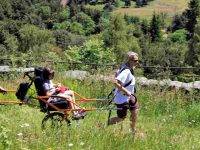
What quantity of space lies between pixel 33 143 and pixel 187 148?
229cm

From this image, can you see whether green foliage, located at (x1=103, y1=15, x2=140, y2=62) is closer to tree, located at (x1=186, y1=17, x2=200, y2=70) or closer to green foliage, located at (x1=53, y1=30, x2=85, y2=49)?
green foliage, located at (x1=53, y1=30, x2=85, y2=49)

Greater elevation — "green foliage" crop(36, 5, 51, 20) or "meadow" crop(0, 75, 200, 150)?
"meadow" crop(0, 75, 200, 150)

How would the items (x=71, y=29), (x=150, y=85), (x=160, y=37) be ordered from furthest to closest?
(x=71, y=29) → (x=160, y=37) → (x=150, y=85)

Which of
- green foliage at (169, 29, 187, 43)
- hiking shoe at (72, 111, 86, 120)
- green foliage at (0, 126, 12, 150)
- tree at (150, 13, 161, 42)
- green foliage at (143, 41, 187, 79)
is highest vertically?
green foliage at (0, 126, 12, 150)

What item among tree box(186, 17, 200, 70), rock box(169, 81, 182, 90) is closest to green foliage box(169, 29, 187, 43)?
tree box(186, 17, 200, 70)

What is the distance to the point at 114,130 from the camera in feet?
26.0

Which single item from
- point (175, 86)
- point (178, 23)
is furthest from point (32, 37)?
point (175, 86)

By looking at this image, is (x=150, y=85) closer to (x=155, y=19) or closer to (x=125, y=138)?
(x=125, y=138)

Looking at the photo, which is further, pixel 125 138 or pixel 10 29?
pixel 10 29

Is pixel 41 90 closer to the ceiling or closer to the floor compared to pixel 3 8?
closer to the ceiling

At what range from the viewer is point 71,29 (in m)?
150

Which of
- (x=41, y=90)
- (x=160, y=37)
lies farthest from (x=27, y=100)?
(x=160, y=37)

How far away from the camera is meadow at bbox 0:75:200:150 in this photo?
675 cm

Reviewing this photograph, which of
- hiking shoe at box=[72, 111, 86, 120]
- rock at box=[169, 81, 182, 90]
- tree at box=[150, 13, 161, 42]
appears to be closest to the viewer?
hiking shoe at box=[72, 111, 86, 120]
